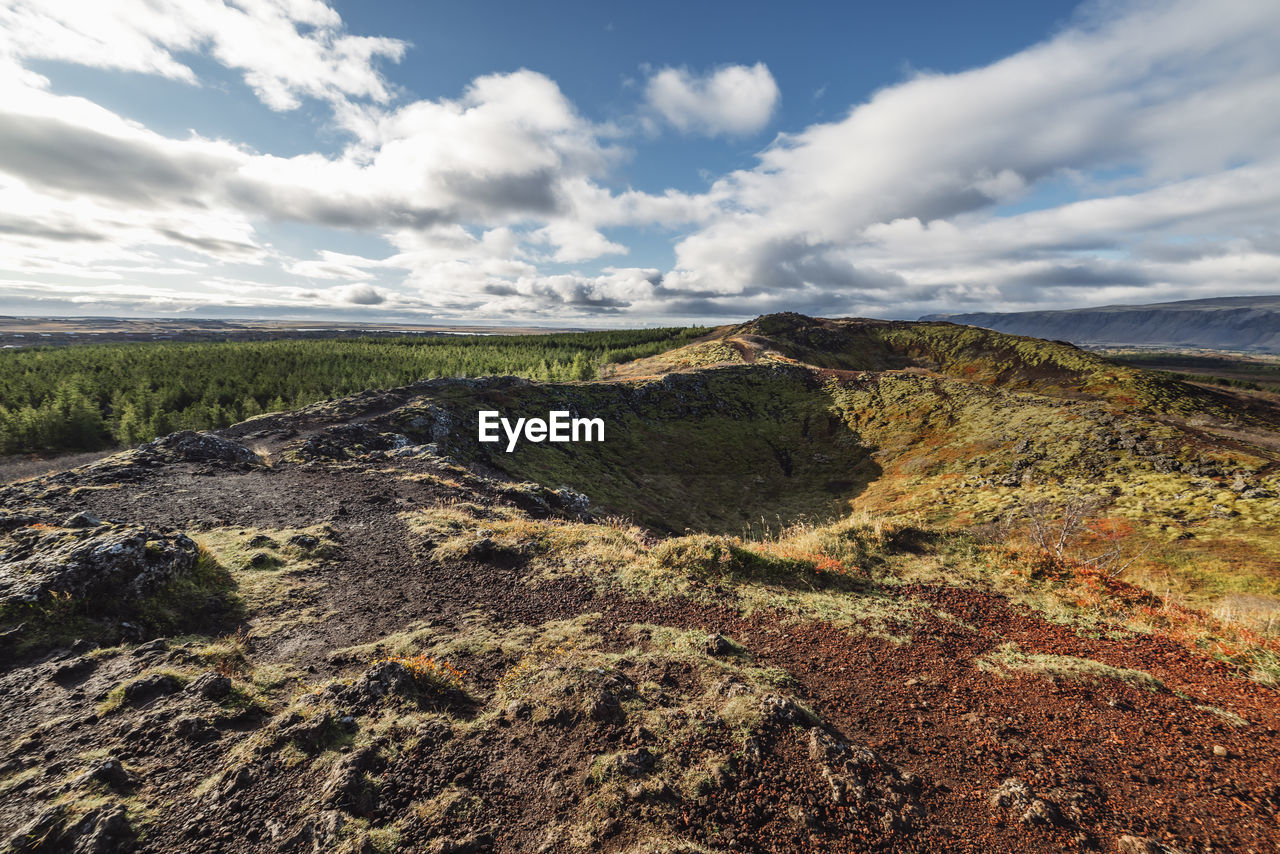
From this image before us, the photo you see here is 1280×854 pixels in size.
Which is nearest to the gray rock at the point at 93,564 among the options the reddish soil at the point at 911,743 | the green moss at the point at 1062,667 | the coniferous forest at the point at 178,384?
the reddish soil at the point at 911,743

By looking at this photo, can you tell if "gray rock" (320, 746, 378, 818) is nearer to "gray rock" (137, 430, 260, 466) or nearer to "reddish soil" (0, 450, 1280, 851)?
"reddish soil" (0, 450, 1280, 851)

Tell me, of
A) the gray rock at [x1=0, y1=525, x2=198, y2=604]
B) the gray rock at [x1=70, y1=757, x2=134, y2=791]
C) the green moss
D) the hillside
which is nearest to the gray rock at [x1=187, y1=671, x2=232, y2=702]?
the hillside

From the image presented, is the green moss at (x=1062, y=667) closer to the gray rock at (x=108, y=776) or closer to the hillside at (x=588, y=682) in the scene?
the hillside at (x=588, y=682)

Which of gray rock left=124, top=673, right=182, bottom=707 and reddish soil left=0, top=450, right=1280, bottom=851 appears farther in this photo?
gray rock left=124, top=673, right=182, bottom=707

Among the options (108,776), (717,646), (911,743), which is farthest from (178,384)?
(911,743)

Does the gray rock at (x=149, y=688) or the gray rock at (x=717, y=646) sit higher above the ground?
the gray rock at (x=149, y=688)

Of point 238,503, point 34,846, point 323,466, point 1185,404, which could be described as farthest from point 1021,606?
point 1185,404

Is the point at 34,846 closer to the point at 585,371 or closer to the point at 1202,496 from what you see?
the point at 1202,496
